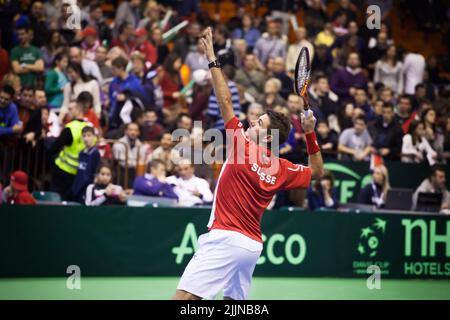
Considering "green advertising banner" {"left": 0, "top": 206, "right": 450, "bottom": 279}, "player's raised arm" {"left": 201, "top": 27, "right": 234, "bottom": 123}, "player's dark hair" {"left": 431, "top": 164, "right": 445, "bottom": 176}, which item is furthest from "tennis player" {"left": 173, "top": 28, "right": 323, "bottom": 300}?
"player's dark hair" {"left": 431, "top": 164, "right": 445, "bottom": 176}

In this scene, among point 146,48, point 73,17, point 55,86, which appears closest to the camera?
point 55,86

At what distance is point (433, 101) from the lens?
2039cm

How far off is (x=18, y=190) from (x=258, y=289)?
385cm

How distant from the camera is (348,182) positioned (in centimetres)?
1684

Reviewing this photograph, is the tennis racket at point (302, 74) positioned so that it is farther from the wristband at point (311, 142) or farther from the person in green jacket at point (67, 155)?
the person in green jacket at point (67, 155)

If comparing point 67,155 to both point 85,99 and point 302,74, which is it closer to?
point 85,99

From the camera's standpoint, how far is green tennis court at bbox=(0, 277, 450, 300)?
41.0ft

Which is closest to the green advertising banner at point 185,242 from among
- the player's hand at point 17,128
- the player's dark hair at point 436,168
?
the player's dark hair at point 436,168

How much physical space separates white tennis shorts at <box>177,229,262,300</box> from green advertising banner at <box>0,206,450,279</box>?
6.36 m

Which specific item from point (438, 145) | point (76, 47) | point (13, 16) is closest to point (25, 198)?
point (76, 47)

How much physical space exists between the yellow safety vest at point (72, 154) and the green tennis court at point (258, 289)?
188 cm

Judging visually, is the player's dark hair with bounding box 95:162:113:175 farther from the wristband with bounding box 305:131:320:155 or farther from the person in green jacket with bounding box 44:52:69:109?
the wristband with bounding box 305:131:320:155

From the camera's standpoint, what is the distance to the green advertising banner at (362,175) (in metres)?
16.8

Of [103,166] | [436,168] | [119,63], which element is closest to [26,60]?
[119,63]
